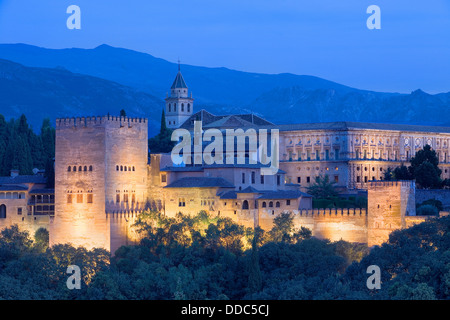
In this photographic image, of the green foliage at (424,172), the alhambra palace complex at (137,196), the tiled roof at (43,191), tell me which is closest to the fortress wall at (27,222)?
the alhambra palace complex at (137,196)

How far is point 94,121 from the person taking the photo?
58094 millimetres

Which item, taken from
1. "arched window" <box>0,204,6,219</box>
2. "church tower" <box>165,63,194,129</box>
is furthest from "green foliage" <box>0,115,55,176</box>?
"church tower" <box>165,63,194,129</box>

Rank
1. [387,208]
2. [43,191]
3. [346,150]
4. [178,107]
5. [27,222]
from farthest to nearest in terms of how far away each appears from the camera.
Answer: [178,107]
[346,150]
[43,191]
[27,222]
[387,208]

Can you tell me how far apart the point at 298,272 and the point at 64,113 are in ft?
425

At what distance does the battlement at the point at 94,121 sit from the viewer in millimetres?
57938

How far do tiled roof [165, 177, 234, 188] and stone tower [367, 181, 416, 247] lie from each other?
8451 mm

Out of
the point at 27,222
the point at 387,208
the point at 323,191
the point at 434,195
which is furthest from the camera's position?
the point at 323,191

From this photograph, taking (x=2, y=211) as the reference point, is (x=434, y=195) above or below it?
above

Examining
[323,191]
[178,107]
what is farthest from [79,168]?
[178,107]

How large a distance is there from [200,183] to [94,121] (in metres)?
6.63

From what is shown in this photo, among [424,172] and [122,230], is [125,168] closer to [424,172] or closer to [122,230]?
[122,230]

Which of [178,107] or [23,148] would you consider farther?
[178,107]

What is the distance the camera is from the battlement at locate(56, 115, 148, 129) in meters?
57.9

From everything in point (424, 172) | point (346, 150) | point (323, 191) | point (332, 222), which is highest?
point (346, 150)
